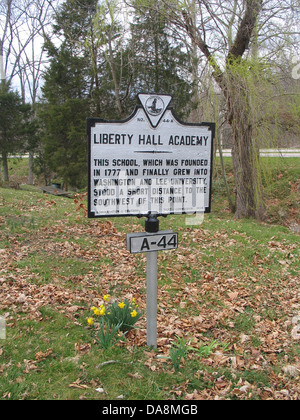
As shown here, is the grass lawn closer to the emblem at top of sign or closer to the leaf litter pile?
the leaf litter pile

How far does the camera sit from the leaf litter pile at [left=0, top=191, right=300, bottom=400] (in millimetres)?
3473

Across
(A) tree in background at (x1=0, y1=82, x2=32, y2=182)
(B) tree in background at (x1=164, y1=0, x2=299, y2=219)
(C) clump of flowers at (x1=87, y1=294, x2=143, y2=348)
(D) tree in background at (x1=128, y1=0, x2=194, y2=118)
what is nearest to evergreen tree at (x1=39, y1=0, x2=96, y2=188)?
(A) tree in background at (x1=0, y1=82, x2=32, y2=182)

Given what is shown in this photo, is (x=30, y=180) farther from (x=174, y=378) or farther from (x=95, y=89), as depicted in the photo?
(x=174, y=378)

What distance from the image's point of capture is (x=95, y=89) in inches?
779

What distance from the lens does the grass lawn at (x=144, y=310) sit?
3.15m

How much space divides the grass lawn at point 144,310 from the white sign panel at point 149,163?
4.56 ft

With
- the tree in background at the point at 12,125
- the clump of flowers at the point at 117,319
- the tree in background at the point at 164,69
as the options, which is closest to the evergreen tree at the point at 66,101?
the tree in background at the point at 12,125

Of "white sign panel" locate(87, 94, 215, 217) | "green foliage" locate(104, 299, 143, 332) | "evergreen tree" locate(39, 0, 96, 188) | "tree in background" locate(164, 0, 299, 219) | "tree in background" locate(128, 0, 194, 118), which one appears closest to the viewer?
"white sign panel" locate(87, 94, 215, 217)

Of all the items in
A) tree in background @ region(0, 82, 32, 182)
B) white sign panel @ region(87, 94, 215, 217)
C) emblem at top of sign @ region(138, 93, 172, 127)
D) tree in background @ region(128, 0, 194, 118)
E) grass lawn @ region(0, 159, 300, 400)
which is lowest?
grass lawn @ region(0, 159, 300, 400)

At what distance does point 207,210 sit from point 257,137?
7.25 metres

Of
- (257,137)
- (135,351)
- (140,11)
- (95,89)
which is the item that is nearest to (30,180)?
(95,89)

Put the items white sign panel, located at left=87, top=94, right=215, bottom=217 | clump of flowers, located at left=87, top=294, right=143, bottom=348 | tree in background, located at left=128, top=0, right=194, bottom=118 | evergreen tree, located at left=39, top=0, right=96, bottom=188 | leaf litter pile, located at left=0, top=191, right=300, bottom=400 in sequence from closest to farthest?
1. white sign panel, located at left=87, top=94, right=215, bottom=217
2. leaf litter pile, located at left=0, top=191, right=300, bottom=400
3. clump of flowers, located at left=87, top=294, right=143, bottom=348
4. tree in background, located at left=128, top=0, right=194, bottom=118
5. evergreen tree, located at left=39, top=0, right=96, bottom=188

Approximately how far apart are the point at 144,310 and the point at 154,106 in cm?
263

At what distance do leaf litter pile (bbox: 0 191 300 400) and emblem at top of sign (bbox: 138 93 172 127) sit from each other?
2247 millimetres
